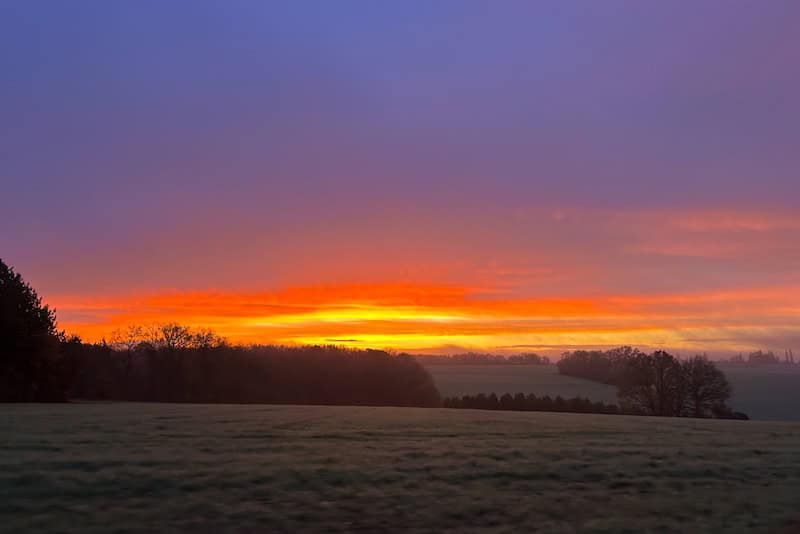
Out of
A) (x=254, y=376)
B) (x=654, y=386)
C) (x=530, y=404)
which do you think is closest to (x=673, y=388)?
(x=654, y=386)

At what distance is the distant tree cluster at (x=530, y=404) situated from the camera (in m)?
63.0

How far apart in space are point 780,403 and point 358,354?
52883mm

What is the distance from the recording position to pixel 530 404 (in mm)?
65000

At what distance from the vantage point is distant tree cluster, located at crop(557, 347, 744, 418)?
219ft

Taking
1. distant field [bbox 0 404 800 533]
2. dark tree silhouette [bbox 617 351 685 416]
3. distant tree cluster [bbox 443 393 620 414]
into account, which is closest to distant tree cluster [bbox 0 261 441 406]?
distant tree cluster [bbox 443 393 620 414]

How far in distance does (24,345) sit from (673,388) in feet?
200

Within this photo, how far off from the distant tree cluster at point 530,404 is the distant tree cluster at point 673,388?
512 centimetres

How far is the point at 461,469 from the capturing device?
13.8 meters

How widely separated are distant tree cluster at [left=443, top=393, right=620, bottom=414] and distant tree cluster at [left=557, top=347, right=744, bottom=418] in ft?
16.8

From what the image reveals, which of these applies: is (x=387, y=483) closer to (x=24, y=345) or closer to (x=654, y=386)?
(x=24, y=345)

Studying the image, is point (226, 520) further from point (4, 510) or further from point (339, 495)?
point (4, 510)

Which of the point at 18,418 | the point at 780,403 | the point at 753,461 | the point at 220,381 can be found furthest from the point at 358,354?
the point at 753,461

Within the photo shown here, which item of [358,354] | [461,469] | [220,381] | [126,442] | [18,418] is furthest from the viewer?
[358,354]

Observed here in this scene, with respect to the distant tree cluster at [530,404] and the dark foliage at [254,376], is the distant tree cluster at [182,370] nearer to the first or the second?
the dark foliage at [254,376]
